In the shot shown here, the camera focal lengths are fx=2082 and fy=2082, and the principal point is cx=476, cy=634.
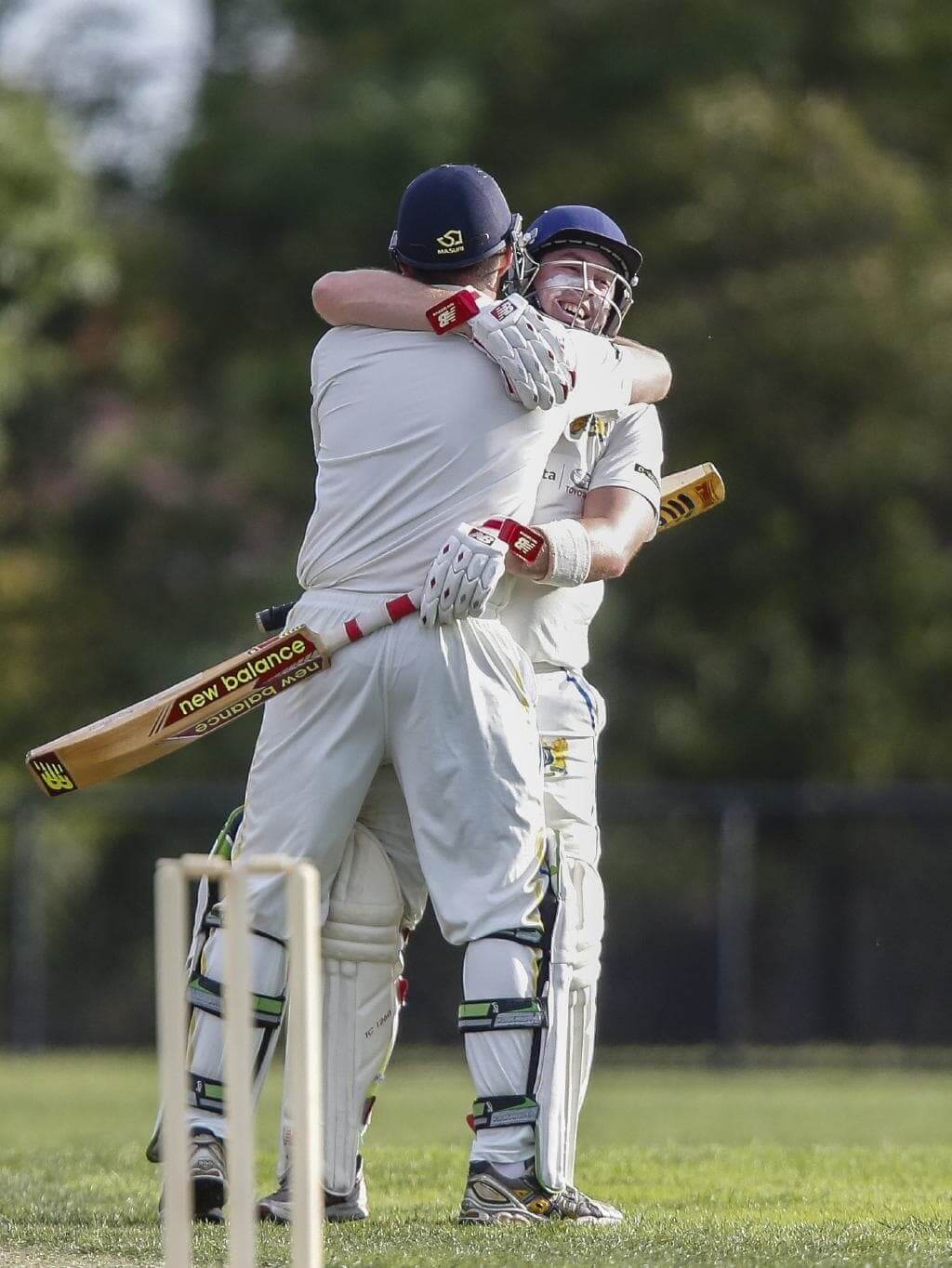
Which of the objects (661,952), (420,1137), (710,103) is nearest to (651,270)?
(710,103)

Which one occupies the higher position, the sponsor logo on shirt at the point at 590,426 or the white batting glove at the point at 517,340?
the white batting glove at the point at 517,340

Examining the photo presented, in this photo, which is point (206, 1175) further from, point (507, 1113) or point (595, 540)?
point (595, 540)

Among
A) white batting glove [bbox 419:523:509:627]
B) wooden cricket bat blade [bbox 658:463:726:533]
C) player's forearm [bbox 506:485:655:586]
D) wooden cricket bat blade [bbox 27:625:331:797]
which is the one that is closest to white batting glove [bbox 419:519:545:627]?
white batting glove [bbox 419:523:509:627]

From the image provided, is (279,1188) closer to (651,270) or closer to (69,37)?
(651,270)

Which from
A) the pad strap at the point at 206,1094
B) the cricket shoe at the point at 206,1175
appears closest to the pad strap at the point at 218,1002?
the pad strap at the point at 206,1094

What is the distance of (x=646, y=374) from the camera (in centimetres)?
496

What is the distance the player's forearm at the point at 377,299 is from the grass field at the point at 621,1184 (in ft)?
6.30

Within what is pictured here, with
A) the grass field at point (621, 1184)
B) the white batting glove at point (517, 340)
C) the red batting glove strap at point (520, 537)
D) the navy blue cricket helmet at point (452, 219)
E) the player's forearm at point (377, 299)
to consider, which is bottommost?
the grass field at point (621, 1184)

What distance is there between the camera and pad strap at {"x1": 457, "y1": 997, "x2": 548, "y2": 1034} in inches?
170

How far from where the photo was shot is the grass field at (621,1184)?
12.5 feet

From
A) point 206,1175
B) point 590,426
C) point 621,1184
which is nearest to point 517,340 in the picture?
point 590,426

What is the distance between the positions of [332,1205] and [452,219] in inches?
84.7

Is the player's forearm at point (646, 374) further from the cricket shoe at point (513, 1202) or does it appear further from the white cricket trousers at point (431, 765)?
the cricket shoe at point (513, 1202)

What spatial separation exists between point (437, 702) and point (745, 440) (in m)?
13.3
